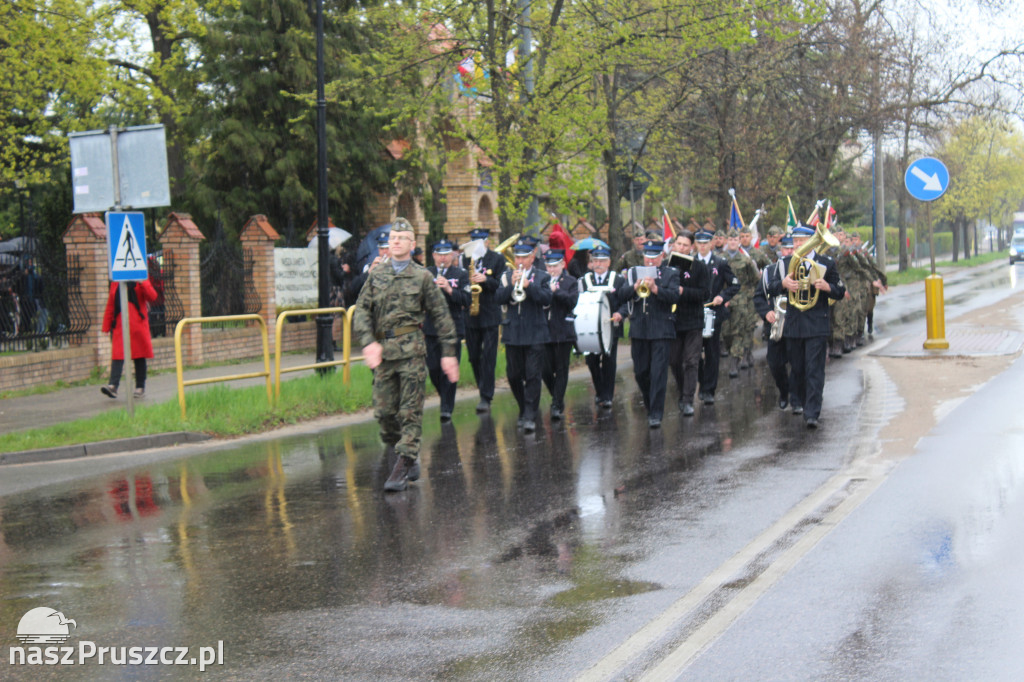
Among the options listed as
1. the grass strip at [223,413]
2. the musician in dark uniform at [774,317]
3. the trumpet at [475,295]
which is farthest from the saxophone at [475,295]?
the musician in dark uniform at [774,317]

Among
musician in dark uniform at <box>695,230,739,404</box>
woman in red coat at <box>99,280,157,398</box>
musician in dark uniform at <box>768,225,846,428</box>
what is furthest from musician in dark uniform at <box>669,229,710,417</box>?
woman in red coat at <box>99,280,157,398</box>

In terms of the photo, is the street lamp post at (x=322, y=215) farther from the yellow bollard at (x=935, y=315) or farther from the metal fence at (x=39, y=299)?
the yellow bollard at (x=935, y=315)

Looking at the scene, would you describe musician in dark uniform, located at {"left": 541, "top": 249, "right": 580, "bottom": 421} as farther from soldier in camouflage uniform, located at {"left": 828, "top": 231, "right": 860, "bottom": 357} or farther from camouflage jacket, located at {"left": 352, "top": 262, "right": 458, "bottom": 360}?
soldier in camouflage uniform, located at {"left": 828, "top": 231, "right": 860, "bottom": 357}

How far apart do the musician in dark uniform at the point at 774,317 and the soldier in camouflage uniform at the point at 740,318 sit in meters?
3.99

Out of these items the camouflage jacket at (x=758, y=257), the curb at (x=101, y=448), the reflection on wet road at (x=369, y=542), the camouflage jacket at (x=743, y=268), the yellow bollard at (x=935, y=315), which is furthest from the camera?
the yellow bollard at (x=935, y=315)

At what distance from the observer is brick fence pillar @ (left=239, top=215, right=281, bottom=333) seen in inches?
851

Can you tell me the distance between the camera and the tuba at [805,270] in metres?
11.8

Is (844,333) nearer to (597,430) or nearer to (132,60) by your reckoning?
(597,430)

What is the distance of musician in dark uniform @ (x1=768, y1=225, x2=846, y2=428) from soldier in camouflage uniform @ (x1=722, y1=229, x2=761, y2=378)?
5.14 m

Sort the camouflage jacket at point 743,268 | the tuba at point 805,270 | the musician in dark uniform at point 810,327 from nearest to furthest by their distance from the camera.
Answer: the musician in dark uniform at point 810,327 < the tuba at point 805,270 < the camouflage jacket at point 743,268

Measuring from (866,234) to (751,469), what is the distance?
6477 cm

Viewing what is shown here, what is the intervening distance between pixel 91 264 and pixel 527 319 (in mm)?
7978

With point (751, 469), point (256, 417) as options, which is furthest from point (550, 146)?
point (751, 469)

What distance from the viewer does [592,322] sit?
12.8 meters
